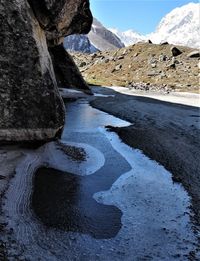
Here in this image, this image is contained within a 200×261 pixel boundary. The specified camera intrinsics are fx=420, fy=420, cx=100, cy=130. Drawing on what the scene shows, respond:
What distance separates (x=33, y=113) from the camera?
1241 cm

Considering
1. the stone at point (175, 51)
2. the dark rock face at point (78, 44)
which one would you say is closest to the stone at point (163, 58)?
the stone at point (175, 51)

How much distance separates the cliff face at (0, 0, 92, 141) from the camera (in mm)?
11992

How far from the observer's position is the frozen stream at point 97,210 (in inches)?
285

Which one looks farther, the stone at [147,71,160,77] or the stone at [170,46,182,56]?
the stone at [170,46,182,56]

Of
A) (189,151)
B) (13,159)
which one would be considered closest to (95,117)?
(189,151)

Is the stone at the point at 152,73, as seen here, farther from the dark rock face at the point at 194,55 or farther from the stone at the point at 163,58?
the dark rock face at the point at 194,55

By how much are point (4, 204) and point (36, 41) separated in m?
6.00

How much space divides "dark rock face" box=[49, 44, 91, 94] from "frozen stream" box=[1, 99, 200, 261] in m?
23.4

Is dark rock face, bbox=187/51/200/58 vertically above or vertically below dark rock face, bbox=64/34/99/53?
above

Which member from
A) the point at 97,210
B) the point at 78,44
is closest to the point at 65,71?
the point at 97,210

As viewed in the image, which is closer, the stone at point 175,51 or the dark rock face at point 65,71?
the dark rock face at point 65,71

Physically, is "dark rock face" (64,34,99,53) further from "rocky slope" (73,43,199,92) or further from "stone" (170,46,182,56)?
"stone" (170,46,182,56)

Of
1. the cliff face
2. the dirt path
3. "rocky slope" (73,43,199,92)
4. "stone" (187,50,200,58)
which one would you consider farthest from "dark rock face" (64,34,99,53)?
the cliff face

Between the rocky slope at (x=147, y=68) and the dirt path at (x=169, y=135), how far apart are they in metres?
17.5
